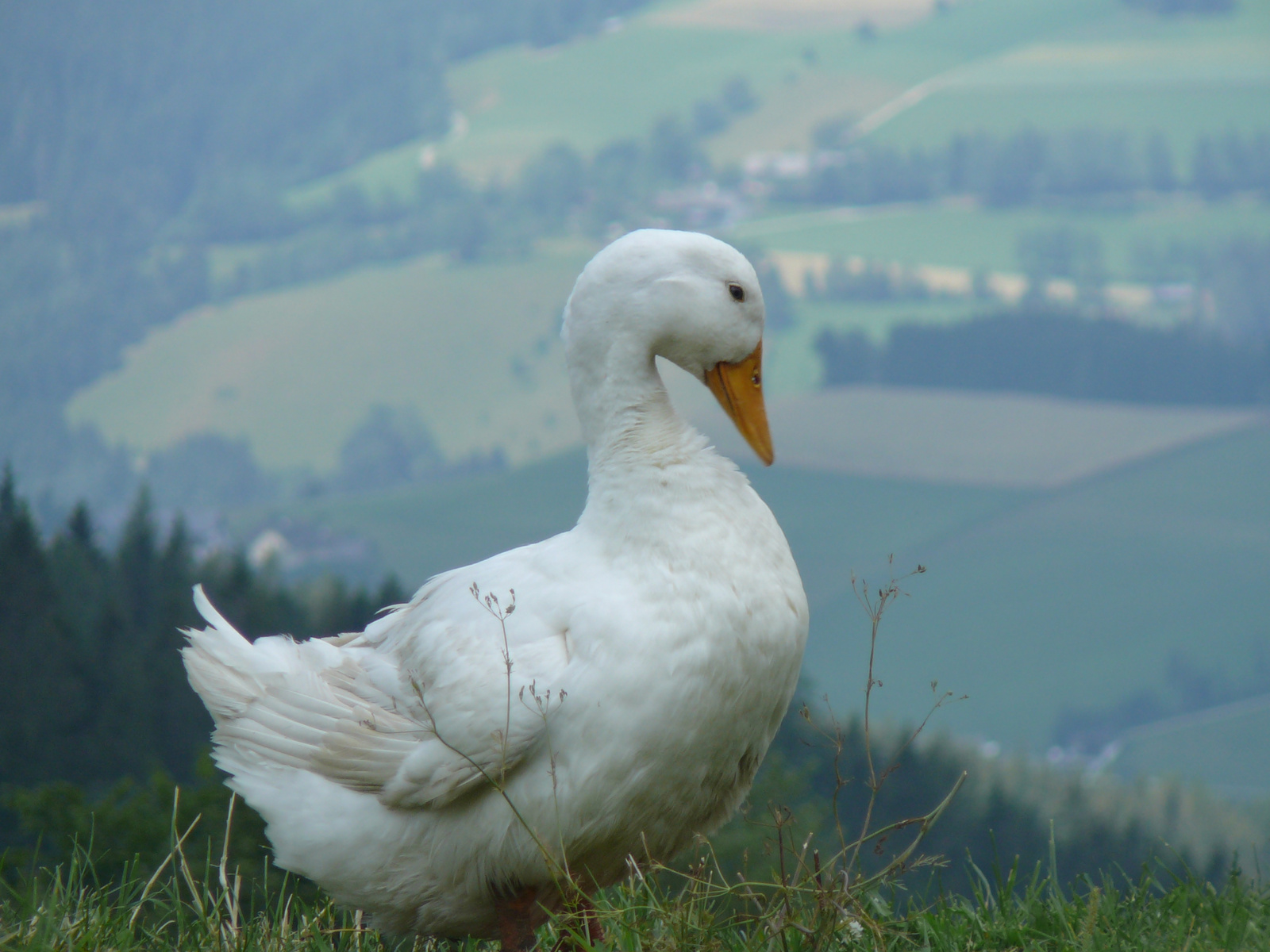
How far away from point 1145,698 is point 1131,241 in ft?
28.2

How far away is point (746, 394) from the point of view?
124 inches

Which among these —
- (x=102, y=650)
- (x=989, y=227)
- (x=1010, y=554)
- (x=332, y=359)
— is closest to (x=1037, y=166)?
(x=989, y=227)

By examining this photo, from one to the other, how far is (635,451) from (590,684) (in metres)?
0.63

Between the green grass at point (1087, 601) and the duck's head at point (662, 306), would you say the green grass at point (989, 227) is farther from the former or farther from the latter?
the duck's head at point (662, 306)

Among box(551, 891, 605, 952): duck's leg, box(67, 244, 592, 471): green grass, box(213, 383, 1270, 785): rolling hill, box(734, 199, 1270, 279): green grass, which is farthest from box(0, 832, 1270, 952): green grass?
box(734, 199, 1270, 279): green grass

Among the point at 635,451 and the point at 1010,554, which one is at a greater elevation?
the point at 635,451

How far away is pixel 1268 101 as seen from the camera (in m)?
22.7

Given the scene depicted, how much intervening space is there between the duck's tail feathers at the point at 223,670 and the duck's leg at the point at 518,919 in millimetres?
908

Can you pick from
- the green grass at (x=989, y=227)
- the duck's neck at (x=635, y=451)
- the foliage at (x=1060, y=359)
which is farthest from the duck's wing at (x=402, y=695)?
the green grass at (x=989, y=227)

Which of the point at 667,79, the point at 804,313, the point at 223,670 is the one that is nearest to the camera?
the point at 223,670

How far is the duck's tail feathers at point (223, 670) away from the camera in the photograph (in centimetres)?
336

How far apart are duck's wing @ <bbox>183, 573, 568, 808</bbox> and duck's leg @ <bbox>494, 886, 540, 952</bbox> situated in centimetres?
38

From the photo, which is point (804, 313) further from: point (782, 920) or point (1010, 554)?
point (782, 920)

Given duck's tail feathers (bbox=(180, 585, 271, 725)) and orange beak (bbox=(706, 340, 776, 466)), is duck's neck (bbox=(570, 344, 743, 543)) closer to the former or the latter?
orange beak (bbox=(706, 340, 776, 466))
